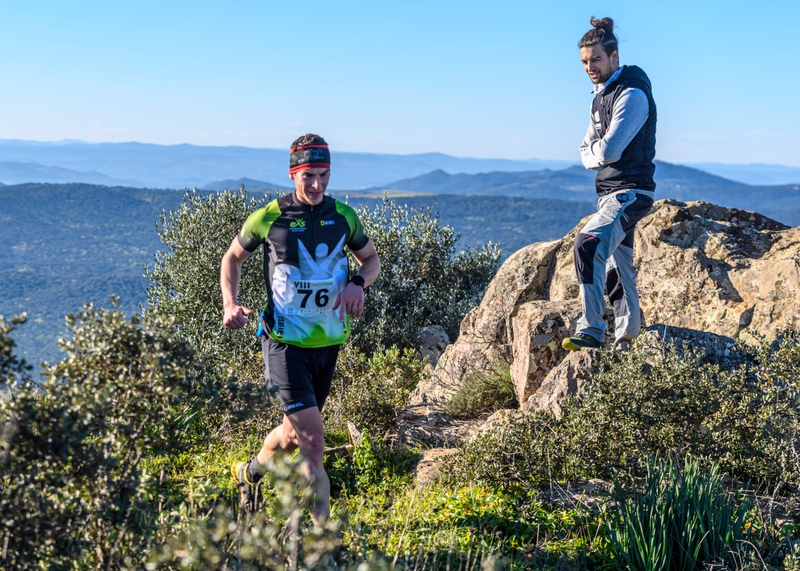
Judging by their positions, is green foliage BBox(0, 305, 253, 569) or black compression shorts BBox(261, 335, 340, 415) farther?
black compression shorts BBox(261, 335, 340, 415)

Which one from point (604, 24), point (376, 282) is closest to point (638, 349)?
point (604, 24)

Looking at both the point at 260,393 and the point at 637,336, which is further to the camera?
the point at 637,336

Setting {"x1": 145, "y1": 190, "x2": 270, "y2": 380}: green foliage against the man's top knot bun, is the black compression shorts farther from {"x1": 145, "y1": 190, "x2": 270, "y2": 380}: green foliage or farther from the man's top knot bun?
{"x1": 145, "y1": 190, "x2": 270, "y2": 380}: green foliage

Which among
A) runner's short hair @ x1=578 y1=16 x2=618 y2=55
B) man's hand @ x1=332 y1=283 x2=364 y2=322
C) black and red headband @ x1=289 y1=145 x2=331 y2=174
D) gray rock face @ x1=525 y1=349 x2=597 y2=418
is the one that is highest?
runner's short hair @ x1=578 y1=16 x2=618 y2=55

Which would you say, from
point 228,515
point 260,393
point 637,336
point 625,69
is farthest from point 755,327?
point 228,515

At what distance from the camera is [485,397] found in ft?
25.1

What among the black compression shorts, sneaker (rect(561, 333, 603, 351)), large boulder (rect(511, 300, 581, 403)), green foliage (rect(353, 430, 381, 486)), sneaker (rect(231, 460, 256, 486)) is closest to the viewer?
the black compression shorts

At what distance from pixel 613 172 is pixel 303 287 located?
298 cm

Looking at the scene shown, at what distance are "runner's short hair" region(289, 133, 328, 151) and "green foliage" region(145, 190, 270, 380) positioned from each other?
7.37m

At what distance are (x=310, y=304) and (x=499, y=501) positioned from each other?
2011 millimetres

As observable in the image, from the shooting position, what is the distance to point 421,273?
49.8 feet

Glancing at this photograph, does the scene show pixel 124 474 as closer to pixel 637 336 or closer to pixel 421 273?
pixel 637 336

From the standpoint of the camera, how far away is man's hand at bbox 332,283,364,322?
4965 mm

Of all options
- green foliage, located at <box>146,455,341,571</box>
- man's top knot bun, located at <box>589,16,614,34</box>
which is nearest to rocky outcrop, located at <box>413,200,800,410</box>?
man's top knot bun, located at <box>589,16,614,34</box>
